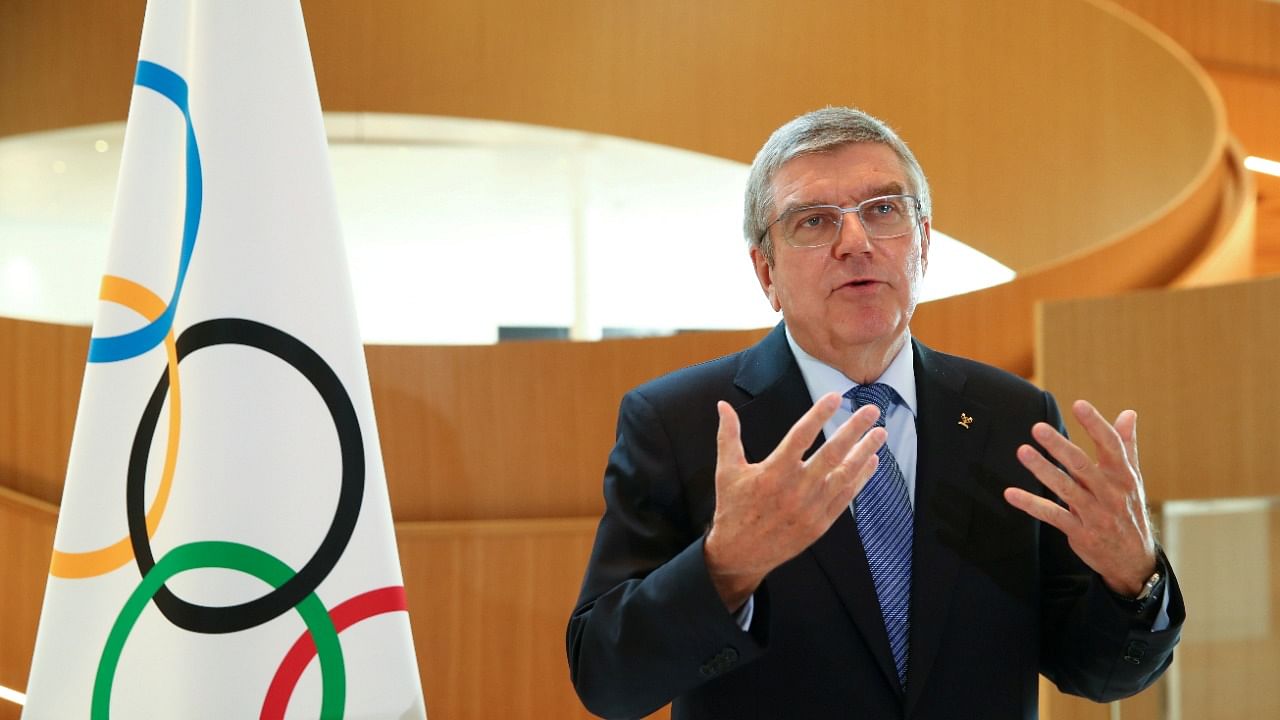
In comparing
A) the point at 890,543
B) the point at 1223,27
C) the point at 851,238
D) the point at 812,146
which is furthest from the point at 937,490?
the point at 1223,27

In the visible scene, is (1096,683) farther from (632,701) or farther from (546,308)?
(546,308)

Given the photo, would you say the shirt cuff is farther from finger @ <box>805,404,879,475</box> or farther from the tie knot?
the tie knot

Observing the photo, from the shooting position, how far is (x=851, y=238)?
4.26 feet

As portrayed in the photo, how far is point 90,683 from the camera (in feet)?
5.36

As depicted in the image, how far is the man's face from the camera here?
50.9 inches

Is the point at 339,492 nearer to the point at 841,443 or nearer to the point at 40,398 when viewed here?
the point at 841,443

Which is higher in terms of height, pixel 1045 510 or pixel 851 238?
pixel 851 238

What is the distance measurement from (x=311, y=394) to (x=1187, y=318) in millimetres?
1854

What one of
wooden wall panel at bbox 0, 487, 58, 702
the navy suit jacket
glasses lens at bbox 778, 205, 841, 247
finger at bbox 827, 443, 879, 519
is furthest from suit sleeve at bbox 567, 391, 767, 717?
wooden wall panel at bbox 0, 487, 58, 702

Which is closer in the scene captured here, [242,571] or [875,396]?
[875,396]

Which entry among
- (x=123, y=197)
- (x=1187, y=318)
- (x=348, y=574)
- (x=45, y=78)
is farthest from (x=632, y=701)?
(x=45, y=78)

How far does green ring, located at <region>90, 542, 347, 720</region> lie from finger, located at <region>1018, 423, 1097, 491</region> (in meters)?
1.01

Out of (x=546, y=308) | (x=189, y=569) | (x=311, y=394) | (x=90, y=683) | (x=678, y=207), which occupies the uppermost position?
(x=678, y=207)

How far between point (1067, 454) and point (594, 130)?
6.35 metres
